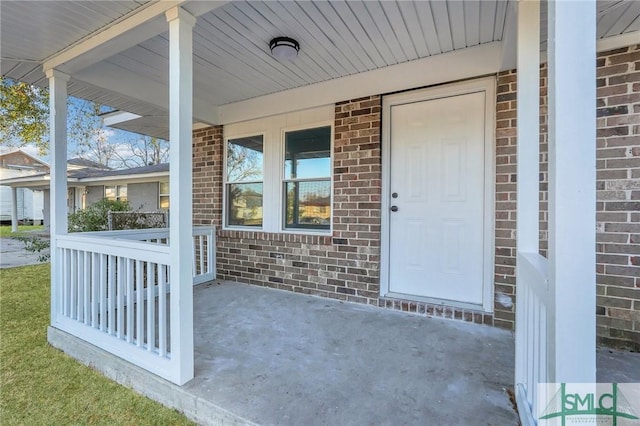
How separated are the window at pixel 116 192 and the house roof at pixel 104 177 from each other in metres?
0.42

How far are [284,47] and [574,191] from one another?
2458 millimetres

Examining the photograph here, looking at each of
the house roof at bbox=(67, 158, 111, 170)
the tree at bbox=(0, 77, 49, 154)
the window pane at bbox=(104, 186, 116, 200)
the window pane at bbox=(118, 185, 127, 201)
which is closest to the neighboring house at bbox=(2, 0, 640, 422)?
the tree at bbox=(0, 77, 49, 154)

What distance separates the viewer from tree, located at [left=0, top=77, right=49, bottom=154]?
20.7 ft

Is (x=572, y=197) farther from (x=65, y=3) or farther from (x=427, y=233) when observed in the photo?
(x=65, y=3)

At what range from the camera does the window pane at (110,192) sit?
12039 millimetres

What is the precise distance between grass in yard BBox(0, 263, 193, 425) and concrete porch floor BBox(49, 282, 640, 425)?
0.08 meters

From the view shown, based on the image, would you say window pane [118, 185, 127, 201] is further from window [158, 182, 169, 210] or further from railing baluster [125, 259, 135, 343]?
railing baluster [125, 259, 135, 343]

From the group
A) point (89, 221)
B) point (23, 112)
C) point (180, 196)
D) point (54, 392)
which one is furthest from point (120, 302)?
point (23, 112)

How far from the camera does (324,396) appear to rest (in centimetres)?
179

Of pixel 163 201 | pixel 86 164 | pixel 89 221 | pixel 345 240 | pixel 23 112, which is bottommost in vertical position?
pixel 345 240

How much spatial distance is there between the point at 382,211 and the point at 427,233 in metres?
0.52

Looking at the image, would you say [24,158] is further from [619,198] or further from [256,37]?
[619,198]

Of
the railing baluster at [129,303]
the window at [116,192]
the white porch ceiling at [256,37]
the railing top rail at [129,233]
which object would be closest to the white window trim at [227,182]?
the white porch ceiling at [256,37]

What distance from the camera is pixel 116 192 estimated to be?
39.3ft
